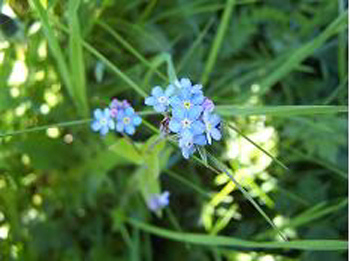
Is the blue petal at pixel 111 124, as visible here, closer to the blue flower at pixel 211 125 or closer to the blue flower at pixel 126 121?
the blue flower at pixel 126 121

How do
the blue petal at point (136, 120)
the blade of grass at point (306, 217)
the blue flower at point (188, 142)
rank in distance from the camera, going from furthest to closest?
the blade of grass at point (306, 217), the blue petal at point (136, 120), the blue flower at point (188, 142)

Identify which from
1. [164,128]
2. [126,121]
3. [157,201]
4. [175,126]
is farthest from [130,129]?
[157,201]

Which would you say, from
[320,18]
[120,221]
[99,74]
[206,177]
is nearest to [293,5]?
[320,18]

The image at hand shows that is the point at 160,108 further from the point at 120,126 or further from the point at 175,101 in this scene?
the point at 120,126

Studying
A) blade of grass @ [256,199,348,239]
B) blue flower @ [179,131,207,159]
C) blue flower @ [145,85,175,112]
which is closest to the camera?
blue flower @ [179,131,207,159]

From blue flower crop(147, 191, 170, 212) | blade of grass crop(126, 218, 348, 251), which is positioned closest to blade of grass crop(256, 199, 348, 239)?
blade of grass crop(126, 218, 348, 251)

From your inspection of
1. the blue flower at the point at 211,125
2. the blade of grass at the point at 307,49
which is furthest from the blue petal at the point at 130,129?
the blade of grass at the point at 307,49

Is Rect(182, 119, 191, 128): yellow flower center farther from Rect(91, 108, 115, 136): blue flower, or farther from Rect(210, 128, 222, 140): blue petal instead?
Rect(91, 108, 115, 136): blue flower
